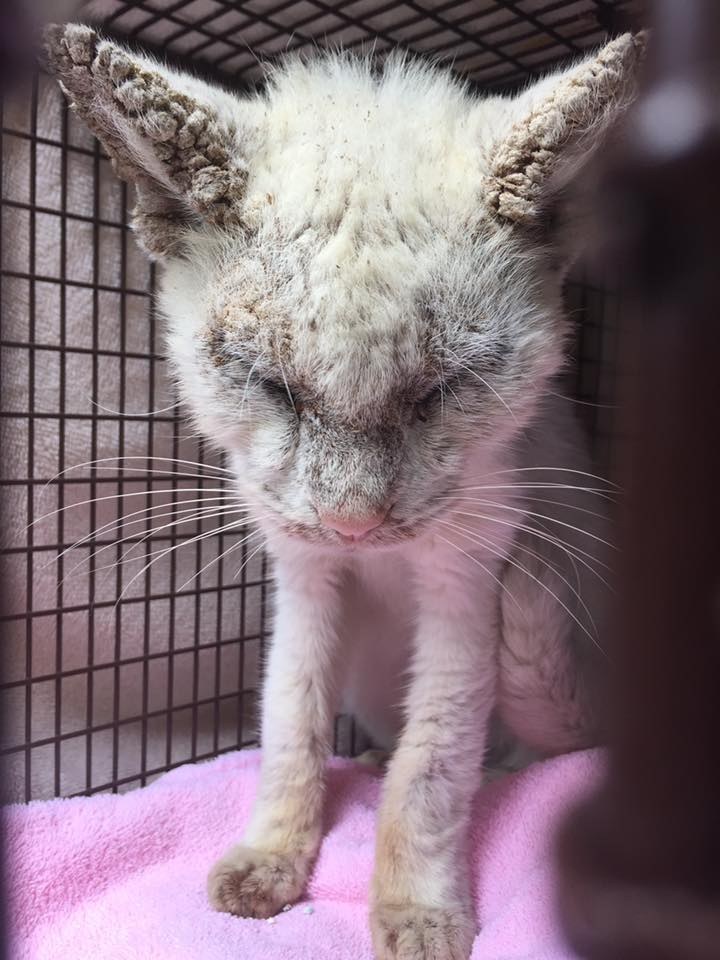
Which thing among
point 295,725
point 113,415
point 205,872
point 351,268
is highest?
point 351,268

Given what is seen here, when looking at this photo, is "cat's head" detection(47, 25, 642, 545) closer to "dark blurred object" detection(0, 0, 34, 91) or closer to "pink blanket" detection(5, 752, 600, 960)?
"dark blurred object" detection(0, 0, 34, 91)

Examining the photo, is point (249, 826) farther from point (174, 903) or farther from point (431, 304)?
point (431, 304)

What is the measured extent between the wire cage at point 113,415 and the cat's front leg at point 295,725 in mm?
146

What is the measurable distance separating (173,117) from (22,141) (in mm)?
550

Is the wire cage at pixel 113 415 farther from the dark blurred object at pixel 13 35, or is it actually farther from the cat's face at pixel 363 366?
the dark blurred object at pixel 13 35

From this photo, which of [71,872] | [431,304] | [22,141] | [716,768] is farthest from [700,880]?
[22,141]

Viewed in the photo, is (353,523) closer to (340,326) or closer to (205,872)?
(340,326)

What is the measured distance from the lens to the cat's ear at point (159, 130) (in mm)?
784

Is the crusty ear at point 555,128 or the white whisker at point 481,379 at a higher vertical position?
the crusty ear at point 555,128

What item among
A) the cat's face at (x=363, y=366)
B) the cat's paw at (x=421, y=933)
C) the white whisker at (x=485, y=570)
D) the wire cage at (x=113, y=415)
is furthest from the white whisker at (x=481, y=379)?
the cat's paw at (x=421, y=933)

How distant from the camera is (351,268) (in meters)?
0.81

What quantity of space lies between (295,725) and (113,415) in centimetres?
61

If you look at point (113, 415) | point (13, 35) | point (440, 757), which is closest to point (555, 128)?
point (13, 35)

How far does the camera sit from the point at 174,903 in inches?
40.0
